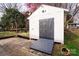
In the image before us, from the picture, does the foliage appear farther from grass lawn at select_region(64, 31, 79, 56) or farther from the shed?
grass lawn at select_region(64, 31, 79, 56)

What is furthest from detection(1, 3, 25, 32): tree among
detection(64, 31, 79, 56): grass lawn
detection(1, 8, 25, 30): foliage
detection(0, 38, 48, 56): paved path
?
detection(64, 31, 79, 56): grass lawn

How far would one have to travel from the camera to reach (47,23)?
5.25 ft

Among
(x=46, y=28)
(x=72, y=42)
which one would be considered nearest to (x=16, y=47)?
(x=46, y=28)

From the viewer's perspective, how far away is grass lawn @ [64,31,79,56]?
1.56 metres

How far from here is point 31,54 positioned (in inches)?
62.1

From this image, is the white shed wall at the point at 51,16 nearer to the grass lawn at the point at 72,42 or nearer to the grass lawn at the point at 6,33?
the grass lawn at the point at 72,42

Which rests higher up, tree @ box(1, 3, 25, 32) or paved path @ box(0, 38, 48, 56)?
tree @ box(1, 3, 25, 32)

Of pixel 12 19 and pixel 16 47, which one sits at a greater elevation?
pixel 12 19

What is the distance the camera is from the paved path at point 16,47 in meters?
1.59

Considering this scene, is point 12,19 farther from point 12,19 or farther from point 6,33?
point 6,33

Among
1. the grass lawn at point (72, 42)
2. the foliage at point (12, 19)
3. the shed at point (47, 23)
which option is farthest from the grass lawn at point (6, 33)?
the grass lawn at point (72, 42)

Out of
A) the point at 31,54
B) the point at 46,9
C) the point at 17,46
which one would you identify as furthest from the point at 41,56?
the point at 46,9

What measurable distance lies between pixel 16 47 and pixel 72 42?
483 millimetres

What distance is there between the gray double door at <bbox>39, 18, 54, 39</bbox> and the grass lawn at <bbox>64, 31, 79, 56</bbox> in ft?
0.42
